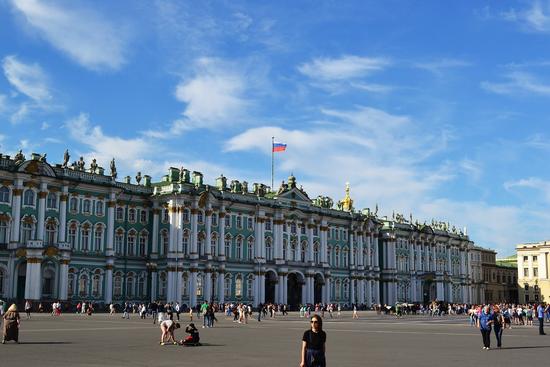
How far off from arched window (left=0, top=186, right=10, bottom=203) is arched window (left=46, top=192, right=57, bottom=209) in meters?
4.30

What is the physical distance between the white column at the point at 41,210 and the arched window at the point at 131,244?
13126 millimetres

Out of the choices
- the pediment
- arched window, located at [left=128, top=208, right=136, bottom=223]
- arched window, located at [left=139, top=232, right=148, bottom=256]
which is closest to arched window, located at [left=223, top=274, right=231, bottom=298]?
arched window, located at [left=139, top=232, right=148, bottom=256]

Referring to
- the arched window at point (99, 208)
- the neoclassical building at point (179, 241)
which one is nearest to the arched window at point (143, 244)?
the neoclassical building at point (179, 241)

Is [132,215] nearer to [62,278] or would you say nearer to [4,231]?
[62,278]

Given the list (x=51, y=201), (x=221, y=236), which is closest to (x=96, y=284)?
(x=51, y=201)

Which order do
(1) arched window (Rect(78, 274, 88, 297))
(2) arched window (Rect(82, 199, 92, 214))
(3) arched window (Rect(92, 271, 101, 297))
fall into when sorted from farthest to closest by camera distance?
(3) arched window (Rect(92, 271, 101, 297)), (2) arched window (Rect(82, 199, 92, 214)), (1) arched window (Rect(78, 274, 88, 297))

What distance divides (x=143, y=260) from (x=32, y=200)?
669 inches

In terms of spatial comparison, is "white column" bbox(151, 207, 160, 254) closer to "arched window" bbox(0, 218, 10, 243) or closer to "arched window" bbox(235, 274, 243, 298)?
"arched window" bbox(235, 274, 243, 298)

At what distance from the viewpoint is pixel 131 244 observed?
277ft

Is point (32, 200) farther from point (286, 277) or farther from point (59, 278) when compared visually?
point (286, 277)

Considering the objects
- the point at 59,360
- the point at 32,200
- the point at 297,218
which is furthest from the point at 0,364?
the point at 297,218

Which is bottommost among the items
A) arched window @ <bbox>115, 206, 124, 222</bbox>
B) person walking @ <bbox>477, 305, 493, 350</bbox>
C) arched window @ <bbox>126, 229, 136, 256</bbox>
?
person walking @ <bbox>477, 305, 493, 350</bbox>

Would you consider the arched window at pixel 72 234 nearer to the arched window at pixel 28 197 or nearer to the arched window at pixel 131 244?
the arched window at pixel 28 197

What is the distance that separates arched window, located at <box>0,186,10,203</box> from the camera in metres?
70.8
